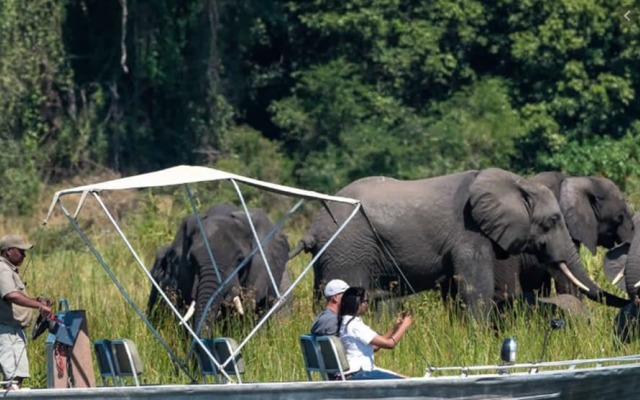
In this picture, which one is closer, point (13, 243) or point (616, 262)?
point (13, 243)

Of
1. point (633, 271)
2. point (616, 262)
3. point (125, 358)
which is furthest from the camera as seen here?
point (616, 262)

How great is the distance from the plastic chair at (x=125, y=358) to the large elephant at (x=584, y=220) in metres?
6.45

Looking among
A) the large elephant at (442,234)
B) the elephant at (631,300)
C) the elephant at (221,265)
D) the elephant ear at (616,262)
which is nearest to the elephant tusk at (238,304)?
the elephant at (221,265)

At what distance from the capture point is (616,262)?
1886 cm

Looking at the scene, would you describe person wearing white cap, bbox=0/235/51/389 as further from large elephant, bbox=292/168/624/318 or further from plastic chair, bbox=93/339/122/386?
large elephant, bbox=292/168/624/318

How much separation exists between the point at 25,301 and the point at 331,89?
16.9m

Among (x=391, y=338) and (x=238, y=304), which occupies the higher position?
(x=391, y=338)

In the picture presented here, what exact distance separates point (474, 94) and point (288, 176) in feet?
9.04

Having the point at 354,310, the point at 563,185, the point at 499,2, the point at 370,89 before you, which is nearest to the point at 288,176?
the point at 370,89

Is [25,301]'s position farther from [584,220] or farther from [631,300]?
[584,220]

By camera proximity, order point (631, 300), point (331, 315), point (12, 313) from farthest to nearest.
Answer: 1. point (631, 300)
2. point (12, 313)
3. point (331, 315)

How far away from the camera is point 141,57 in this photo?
102 feet

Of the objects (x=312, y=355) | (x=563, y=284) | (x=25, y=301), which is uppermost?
(x=25, y=301)

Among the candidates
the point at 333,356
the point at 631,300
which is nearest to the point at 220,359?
the point at 333,356
